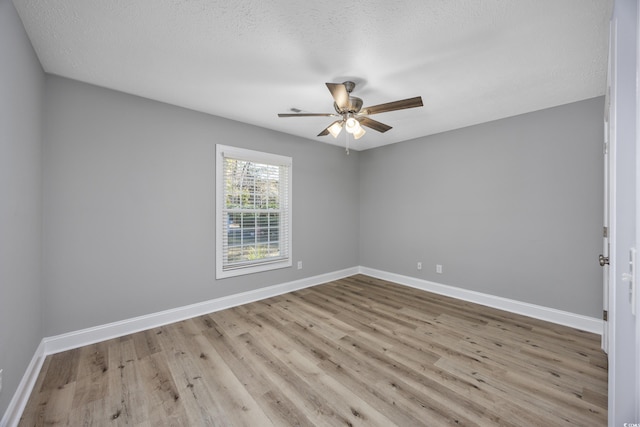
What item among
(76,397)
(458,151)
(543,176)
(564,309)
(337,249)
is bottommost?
(76,397)

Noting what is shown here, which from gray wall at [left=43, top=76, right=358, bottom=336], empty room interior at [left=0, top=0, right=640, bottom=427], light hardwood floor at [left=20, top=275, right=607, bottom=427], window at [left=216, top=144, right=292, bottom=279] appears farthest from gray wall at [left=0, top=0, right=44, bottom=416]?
window at [left=216, top=144, right=292, bottom=279]

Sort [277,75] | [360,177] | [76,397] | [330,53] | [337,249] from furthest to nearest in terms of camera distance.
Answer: [360,177]
[337,249]
[277,75]
[330,53]
[76,397]

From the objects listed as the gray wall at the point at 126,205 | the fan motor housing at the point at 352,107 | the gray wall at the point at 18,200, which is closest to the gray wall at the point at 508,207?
the fan motor housing at the point at 352,107

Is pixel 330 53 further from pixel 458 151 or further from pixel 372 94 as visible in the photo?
pixel 458 151

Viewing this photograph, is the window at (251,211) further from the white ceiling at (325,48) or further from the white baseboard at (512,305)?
the white baseboard at (512,305)

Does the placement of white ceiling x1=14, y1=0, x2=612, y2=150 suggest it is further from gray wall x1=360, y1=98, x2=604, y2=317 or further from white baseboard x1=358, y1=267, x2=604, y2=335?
white baseboard x1=358, y1=267, x2=604, y2=335

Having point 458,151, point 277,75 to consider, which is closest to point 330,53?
point 277,75

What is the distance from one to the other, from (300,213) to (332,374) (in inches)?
102

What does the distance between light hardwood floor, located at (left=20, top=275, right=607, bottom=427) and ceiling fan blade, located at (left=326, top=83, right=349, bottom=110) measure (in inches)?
88.9

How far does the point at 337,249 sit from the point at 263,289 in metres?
1.64

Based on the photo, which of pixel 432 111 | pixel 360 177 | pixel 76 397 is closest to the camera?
pixel 76 397

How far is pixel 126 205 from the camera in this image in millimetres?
2699

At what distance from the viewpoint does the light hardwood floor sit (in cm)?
164

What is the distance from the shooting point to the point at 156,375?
2.04m
